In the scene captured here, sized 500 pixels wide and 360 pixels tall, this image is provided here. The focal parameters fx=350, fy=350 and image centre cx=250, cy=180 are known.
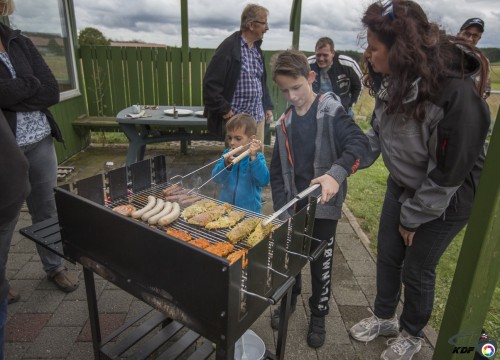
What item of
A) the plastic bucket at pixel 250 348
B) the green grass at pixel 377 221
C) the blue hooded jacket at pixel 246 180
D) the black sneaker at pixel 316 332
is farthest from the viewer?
the green grass at pixel 377 221

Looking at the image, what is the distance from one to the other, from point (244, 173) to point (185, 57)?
500 cm

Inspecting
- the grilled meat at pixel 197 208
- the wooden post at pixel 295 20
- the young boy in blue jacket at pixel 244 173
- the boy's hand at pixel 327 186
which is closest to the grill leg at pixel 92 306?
the grilled meat at pixel 197 208

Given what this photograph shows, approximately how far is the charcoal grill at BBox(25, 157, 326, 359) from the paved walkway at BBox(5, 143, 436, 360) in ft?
2.24

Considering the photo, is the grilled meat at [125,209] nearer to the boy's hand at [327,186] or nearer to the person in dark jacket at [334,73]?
the boy's hand at [327,186]

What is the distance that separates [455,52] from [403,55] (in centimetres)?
27

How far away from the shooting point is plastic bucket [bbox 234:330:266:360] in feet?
7.06

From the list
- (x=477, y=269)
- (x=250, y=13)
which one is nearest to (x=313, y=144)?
(x=477, y=269)

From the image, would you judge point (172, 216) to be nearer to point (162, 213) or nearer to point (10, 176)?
point (162, 213)

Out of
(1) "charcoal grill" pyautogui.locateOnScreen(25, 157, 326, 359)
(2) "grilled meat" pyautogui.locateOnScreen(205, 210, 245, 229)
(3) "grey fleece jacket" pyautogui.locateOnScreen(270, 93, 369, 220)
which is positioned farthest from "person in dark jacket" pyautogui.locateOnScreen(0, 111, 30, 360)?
(3) "grey fleece jacket" pyautogui.locateOnScreen(270, 93, 369, 220)

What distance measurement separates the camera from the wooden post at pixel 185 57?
21.2ft

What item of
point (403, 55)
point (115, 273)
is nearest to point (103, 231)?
point (115, 273)

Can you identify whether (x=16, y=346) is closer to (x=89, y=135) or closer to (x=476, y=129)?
(x=476, y=129)

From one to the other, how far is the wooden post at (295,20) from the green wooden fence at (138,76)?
58 cm

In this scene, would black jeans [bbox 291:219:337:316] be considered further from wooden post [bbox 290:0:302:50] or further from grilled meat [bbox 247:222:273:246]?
wooden post [bbox 290:0:302:50]
